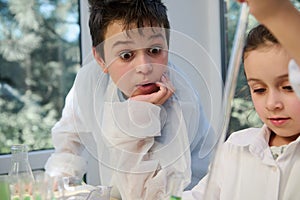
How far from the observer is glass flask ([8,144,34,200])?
89 cm

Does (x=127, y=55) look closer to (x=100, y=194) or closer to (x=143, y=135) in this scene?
(x=143, y=135)

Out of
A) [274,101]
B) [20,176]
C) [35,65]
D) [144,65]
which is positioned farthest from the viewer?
[35,65]

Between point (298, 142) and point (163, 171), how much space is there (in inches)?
10.1

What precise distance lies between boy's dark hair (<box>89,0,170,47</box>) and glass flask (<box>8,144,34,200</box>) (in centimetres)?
32

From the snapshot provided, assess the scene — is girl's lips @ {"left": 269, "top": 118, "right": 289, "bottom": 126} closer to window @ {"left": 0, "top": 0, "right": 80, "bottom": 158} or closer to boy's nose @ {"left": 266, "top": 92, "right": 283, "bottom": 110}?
boy's nose @ {"left": 266, "top": 92, "right": 283, "bottom": 110}

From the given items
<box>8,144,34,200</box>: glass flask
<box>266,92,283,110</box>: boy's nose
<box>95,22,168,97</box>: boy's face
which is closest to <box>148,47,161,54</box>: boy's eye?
<box>95,22,168,97</box>: boy's face

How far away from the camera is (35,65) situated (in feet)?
4.61

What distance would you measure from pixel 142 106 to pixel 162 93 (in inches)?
1.8

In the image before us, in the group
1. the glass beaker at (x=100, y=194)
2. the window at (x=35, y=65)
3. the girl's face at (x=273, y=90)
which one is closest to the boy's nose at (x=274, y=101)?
the girl's face at (x=273, y=90)

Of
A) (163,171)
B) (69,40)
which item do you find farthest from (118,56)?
(69,40)

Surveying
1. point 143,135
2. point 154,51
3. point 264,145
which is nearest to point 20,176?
point 143,135

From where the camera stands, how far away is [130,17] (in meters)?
0.83

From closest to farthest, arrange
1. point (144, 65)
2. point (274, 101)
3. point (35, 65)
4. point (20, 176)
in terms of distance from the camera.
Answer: point (274, 101) → point (144, 65) → point (20, 176) → point (35, 65)

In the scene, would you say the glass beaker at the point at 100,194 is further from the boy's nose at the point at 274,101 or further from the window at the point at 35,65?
the window at the point at 35,65
